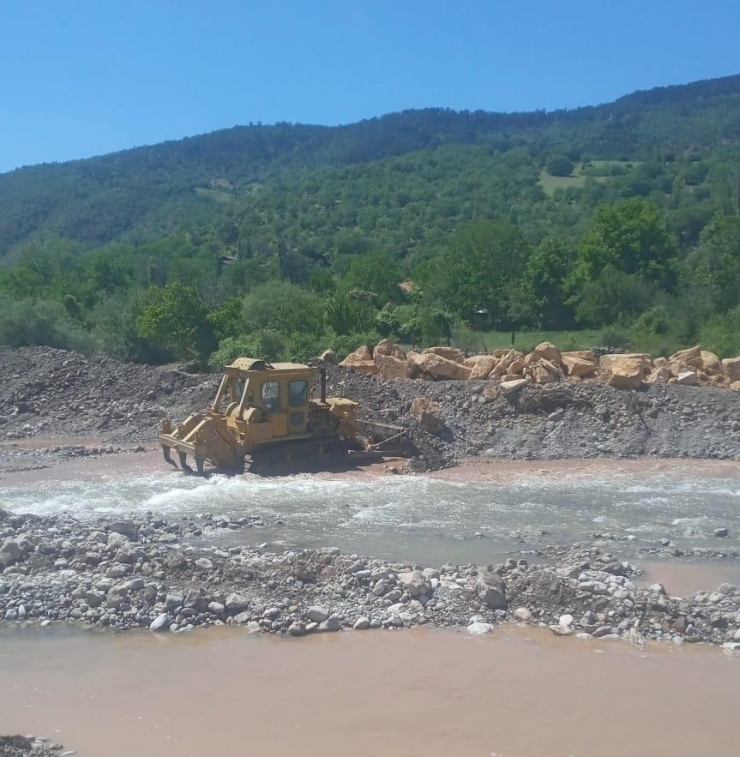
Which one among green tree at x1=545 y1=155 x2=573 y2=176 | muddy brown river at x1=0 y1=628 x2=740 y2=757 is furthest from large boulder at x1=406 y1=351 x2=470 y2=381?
green tree at x1=545 y1=155 x2=573 y2=176

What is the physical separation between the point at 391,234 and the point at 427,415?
6017cm

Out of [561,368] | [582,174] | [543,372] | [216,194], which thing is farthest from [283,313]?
[216,194]

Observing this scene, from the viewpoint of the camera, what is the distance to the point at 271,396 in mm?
17672

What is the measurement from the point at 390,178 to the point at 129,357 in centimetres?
8030

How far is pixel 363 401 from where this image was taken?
21438 mm

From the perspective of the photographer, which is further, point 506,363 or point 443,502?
point 506,363

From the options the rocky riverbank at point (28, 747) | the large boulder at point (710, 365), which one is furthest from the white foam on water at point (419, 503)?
the rocky riverbank at point (28, 747)

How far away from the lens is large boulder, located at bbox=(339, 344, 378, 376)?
23.4 meters

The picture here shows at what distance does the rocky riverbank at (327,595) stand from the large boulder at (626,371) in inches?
366

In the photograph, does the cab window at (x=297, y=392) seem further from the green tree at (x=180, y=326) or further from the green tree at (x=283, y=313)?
the green tree at (x=283, y=313)

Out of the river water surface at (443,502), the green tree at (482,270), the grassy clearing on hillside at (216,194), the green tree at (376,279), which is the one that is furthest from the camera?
the grassy clearing on hillside at (216,194)

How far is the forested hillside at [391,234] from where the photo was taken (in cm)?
3312

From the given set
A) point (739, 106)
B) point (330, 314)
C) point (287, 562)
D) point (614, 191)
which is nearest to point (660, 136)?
point (739, 106)

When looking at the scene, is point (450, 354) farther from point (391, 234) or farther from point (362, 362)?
point (391, 234)
